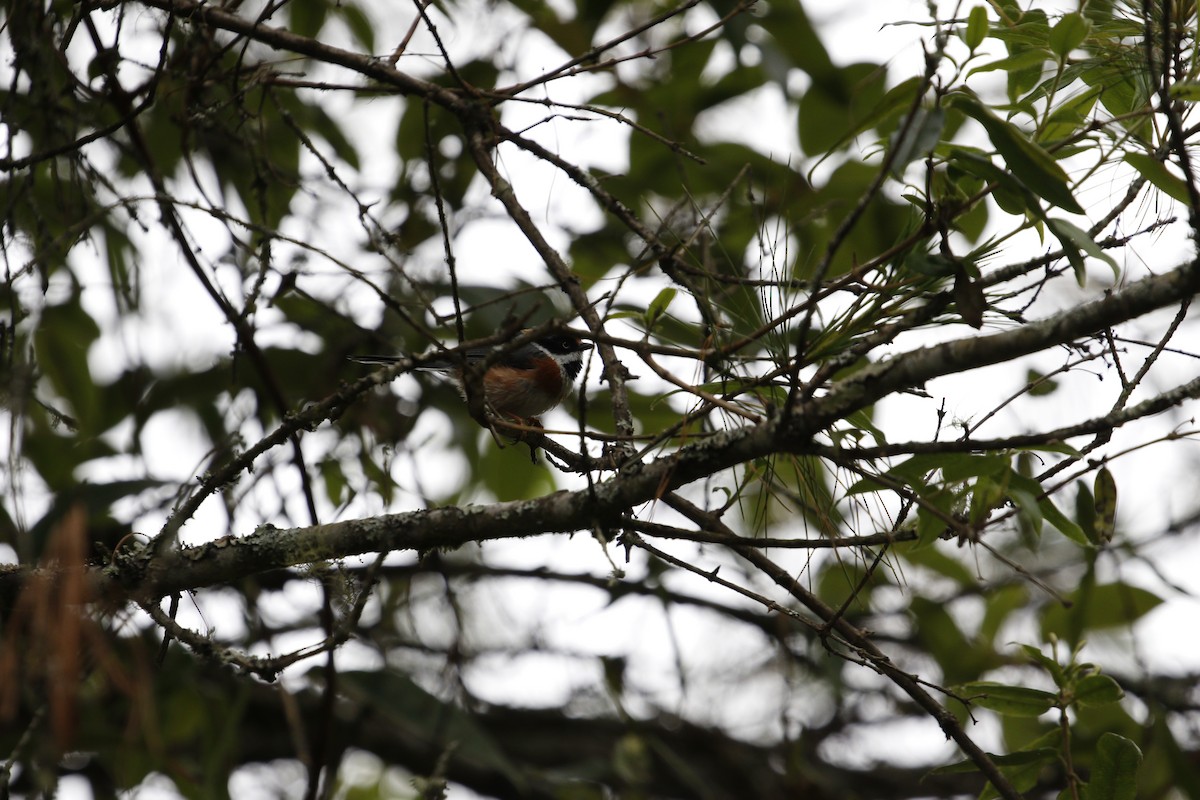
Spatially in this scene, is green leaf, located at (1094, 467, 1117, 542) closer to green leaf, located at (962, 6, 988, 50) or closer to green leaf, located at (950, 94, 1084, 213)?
green leaf, located at (950, 94, 1084, 213)

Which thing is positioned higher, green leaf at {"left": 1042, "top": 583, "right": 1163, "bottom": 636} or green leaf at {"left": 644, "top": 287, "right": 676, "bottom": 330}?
green leaf at {"left": 644, "top": 287, "right": 676, "bottom": 330}

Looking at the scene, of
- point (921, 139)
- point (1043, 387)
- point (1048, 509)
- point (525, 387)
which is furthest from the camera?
point (525, 387)

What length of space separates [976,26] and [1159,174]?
0.43m

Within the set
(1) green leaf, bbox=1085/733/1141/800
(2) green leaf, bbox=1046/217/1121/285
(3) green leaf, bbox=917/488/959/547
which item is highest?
(2) green leaf, bbox=1046/217/1121/285

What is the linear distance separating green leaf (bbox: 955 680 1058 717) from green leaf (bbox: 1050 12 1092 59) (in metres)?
1.45

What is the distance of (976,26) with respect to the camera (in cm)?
198

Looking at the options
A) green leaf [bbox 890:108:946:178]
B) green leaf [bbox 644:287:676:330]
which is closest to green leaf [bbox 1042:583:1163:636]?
green leaf [bbox 644:287:676:330]

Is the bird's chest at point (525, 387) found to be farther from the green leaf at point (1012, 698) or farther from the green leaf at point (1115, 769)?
the green leaf at point (1115, 769)

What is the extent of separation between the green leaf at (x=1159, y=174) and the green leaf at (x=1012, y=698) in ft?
4.01

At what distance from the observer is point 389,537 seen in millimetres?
2627

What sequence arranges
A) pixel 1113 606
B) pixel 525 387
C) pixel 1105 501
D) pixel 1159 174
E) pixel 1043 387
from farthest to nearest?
pixel 525 387 < pixel 1113 606 < pixel 1043 387 < pixel 1105 501 < pixel 1159 174

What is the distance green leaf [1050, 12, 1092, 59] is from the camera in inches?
76.4

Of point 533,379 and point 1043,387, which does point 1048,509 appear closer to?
point 1043,387

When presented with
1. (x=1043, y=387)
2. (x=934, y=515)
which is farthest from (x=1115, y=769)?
(x=1043, y=387)
